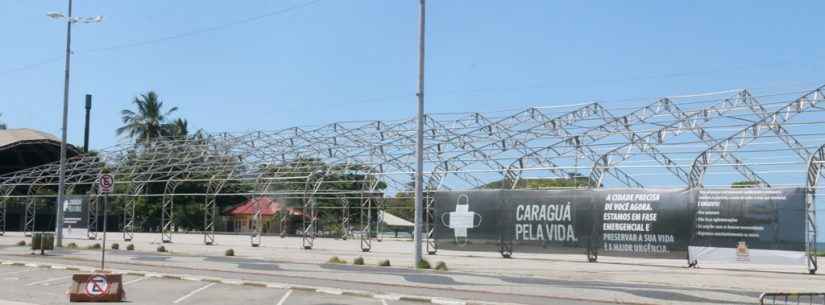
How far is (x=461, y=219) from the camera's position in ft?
109

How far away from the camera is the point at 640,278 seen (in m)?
23.1

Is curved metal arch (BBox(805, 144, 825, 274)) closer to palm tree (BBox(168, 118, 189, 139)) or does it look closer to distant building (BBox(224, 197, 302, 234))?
distant building (BBox(224, 197, 302, 234))

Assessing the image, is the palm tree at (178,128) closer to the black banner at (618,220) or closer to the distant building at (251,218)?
the distant building at (251,218)

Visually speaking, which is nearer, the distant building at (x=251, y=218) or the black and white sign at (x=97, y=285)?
the black and white sign at (x=97, y=285)

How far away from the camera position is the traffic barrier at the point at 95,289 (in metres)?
15.4

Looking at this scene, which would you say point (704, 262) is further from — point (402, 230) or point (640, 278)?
point (402, 230)

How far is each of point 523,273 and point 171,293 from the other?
1129 centimetres

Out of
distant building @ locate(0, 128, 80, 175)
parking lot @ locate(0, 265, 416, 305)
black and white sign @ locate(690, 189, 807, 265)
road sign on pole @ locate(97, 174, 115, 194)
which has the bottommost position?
parking lot @ locate(0, 265, 416, 305)

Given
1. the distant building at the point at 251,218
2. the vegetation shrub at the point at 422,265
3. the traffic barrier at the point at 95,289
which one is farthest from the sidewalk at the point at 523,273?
the distant building at the point at 251,218

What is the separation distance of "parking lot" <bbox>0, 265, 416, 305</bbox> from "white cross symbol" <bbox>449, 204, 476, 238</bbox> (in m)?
14.7

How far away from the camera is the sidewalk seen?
62.4 ft

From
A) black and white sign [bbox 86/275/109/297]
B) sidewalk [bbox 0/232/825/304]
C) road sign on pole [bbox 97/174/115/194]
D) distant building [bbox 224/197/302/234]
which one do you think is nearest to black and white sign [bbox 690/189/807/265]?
sidewalk [bbox 0/232/825/304]

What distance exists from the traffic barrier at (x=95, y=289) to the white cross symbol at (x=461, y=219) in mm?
18859

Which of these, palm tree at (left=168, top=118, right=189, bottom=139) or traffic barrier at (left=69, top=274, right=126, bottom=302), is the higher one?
palm tree at (left=168, top=118, right=189, bottom=139)
